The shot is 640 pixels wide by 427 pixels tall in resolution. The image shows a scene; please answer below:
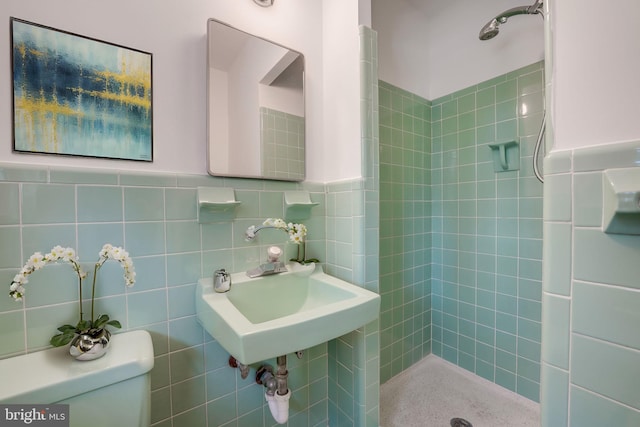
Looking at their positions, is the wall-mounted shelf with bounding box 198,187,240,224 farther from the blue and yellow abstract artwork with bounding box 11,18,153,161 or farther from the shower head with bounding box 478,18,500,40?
the shower head with bounding box 478,18,500,40

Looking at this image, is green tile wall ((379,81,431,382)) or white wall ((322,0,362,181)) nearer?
white wall ((322,0,362,181))

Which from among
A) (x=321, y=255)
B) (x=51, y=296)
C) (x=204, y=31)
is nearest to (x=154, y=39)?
(x=204, y=31)

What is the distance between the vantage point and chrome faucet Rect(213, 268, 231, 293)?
0.89 meters

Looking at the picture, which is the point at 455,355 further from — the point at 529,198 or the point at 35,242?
the point at 35,242

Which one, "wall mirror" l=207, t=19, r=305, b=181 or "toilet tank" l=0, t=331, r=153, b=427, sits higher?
"wall mirror" l=207, t=19, r=305, b=181

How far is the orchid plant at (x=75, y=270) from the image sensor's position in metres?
0.62

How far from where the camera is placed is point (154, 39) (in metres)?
0.86

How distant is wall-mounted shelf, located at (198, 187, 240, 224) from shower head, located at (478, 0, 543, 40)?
1.61m

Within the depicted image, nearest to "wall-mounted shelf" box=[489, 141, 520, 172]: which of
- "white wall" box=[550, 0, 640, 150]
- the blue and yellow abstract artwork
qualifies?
"white wall" box=[550, 0, 640, 150]

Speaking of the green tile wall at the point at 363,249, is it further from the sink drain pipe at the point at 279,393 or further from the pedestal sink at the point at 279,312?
the sink drain pipe at the point at 279,393

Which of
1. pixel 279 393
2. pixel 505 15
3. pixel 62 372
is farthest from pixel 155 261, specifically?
pixel 505 15

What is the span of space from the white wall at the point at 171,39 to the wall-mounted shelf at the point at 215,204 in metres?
0.10

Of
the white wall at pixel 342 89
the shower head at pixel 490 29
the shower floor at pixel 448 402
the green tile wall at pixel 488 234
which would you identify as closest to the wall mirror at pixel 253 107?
the white wall at pixel 342 89

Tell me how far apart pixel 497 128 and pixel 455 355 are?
1.57 metres
